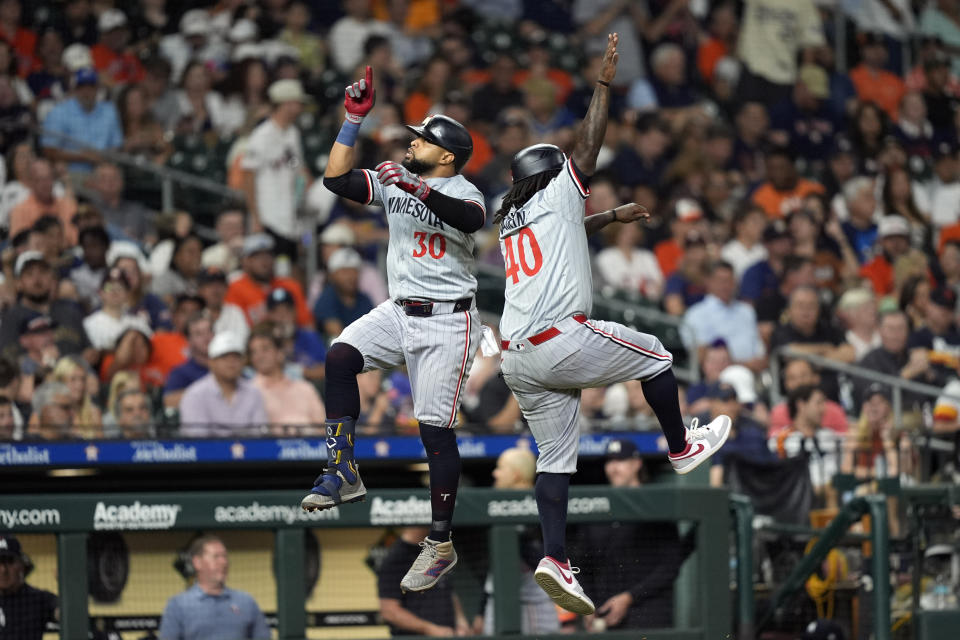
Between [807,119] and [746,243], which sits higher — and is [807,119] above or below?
above

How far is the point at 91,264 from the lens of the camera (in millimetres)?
10984

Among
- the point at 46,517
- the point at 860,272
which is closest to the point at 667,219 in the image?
the point at 860,272

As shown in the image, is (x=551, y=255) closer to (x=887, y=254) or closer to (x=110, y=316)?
(x=110, y=316)

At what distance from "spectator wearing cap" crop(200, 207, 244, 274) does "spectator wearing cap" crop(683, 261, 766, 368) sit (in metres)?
3.41

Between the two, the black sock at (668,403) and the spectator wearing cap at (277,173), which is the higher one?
the spectator wearing cap at (277,173)

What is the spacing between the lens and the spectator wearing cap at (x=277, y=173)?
1223cm

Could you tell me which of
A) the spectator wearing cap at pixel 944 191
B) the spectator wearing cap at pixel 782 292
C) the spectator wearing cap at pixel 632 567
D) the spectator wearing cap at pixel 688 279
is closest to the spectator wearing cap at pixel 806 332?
the spectator wearing cap at pixel 782 292

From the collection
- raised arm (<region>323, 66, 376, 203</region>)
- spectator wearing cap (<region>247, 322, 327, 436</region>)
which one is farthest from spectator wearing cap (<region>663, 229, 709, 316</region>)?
raised arm (<region>323, 66, 376, 203</region>)

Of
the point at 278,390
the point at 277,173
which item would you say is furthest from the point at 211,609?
the point at 277,173

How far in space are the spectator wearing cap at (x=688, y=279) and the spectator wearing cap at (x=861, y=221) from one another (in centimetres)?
210

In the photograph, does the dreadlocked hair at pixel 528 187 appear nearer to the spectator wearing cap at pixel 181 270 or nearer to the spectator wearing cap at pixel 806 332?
the spectator wearing cap at pixel 181 270

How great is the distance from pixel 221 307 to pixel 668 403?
5123 mm

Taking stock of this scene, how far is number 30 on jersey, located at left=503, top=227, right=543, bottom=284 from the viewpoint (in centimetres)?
652

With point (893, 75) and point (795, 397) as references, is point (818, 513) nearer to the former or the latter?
→ point (795, 397)
